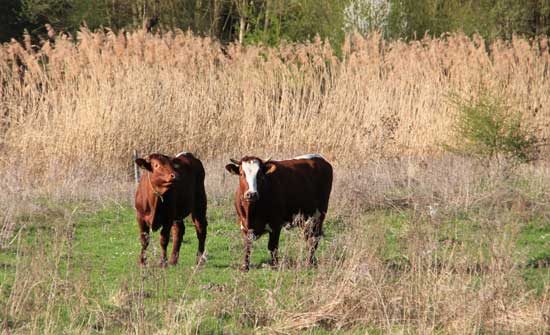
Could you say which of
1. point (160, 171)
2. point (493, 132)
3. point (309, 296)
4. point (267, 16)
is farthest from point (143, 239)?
point (267, 16)

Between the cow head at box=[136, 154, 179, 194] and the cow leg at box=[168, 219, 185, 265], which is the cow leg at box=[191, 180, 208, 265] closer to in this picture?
the cow leg at box=[168, 219, 185, 265]

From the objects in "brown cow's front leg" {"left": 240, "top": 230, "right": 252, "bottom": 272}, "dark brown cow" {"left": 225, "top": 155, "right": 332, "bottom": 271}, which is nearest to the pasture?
"brown cow's front leg" {"left": 240, "top": 230, "right": 252, "bottom": 272}

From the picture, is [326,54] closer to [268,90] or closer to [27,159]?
[268,90]

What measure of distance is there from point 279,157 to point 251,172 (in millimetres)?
6549

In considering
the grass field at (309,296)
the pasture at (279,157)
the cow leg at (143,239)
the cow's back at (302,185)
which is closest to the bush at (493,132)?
the pasture at (279,157)

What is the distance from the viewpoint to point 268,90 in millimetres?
18016

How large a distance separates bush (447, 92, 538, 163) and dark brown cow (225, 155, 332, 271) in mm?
5763

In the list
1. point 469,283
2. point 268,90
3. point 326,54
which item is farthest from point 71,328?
point 326,54

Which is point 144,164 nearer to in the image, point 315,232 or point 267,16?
point 315,232

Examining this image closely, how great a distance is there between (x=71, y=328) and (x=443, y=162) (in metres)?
9.44

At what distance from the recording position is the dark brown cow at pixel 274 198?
9.58 meters

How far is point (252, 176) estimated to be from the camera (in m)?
9.57

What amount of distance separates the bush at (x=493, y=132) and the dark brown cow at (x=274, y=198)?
5763mm

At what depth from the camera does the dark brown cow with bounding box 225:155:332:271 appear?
377 inches
